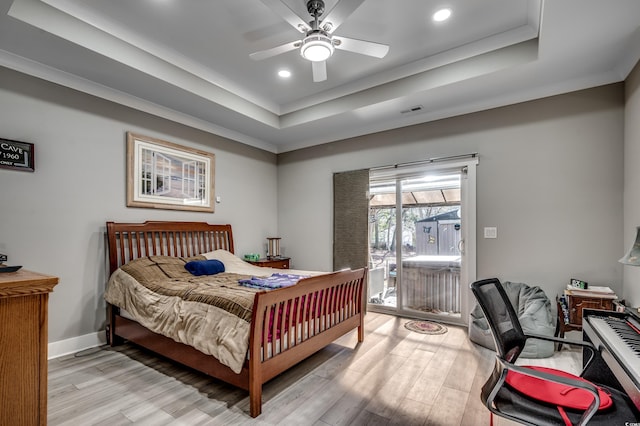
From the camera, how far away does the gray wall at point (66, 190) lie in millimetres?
2758

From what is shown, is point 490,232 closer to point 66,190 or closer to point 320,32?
point 320,32

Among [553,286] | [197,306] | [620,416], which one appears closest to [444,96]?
[553,286]

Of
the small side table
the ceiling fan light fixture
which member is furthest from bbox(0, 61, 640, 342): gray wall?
the ceiling fan light fixture

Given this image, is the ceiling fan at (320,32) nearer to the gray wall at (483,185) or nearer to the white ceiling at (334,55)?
the white ceiling at (334,55)

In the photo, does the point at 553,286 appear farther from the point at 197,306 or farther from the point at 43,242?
the point at 43,242

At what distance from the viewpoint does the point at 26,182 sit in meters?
→ 2.81

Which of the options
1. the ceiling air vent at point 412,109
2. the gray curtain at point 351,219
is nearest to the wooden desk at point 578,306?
the gray curtain at point 351,219

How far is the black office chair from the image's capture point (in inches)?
48.6

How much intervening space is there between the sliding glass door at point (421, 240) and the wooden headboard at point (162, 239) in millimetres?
2273

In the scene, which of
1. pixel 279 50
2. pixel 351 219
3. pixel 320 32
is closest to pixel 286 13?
pixel 320 32

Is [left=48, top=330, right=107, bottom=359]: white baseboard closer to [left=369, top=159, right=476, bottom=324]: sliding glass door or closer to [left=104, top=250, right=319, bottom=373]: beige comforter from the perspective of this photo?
[left=104, top=250, right=319, bottom=373]: beige comforter

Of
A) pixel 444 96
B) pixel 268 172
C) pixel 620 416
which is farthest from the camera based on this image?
pixel 268 172

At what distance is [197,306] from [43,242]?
5.77ft

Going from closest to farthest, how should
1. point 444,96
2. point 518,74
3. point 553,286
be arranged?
1. point 518,74
2. point 553,286
3. point 444,96
